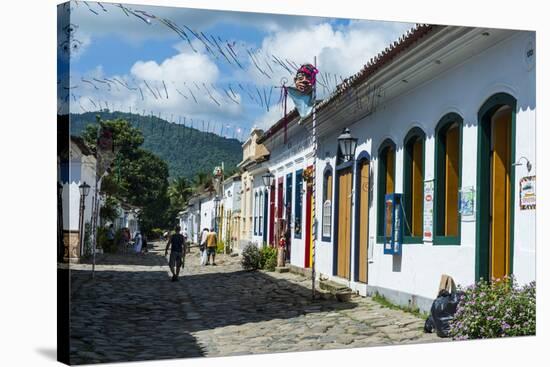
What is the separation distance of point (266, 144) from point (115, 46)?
2.43m

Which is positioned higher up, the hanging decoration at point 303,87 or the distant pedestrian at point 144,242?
the hanging decoration at point 303,87

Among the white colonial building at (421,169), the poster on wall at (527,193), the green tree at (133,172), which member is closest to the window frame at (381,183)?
the white colonial building at (421,169)

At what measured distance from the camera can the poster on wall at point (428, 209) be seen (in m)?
10.1

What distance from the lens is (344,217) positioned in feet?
37.7

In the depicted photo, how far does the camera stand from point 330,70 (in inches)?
381

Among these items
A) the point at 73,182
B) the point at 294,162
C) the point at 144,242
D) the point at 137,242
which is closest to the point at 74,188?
the point at 73,182

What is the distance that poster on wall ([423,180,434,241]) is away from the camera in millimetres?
10078

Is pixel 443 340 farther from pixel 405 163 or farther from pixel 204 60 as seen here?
pixel 204 60

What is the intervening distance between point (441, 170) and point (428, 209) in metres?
Answer: 0.49

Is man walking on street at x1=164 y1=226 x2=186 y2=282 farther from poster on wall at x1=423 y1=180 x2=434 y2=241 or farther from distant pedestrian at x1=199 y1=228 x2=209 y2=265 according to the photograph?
poster on wall at x1=423 y1=180 x2=434 y2=241

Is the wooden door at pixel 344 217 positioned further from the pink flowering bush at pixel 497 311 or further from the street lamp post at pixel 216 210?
the pink flowering bush at pixel 497 311

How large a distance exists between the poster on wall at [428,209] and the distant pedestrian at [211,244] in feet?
8.33

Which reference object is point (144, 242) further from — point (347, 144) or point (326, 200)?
point (347, 144)

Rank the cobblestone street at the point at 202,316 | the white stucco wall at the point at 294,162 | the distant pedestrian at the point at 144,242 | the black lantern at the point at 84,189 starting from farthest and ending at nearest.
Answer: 1. the white stucco wall at the point at 294,162
2. the distant pedestrian at the point at 144,242
3. the cobblestone street at the point at 202,316
4. the black lantern at the point at 84,189
